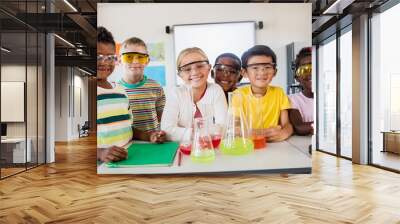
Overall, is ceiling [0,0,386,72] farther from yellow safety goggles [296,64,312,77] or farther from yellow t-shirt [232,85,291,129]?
yellow t-shirt [232,85,291,129]

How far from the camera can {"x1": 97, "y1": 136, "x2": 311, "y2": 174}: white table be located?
14.8 ft

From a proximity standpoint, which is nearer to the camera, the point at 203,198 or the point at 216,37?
the point at 203,198

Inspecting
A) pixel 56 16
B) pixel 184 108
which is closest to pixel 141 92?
pixel 184 108

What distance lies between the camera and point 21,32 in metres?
5.64

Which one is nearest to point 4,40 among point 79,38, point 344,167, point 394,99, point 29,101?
point 29,101

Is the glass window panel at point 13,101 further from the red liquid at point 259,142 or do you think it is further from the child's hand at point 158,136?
the red liquid at point 259,142

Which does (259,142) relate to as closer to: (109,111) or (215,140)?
(215,140)

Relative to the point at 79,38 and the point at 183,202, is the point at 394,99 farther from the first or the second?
the point at 79,38

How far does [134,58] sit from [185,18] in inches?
33.3

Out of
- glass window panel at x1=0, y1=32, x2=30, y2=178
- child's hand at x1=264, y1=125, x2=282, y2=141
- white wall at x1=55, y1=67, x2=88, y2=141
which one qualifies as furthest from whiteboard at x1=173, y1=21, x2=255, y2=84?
white wall at x1=55, y1=67, x2=88, y2=141

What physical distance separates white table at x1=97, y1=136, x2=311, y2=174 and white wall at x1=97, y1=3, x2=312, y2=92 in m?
1.11

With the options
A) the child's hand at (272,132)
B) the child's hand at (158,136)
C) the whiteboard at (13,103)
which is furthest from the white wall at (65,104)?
the child's hand at (272,132)

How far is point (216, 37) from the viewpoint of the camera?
4578 mm

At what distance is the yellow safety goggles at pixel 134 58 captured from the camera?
179 inches
